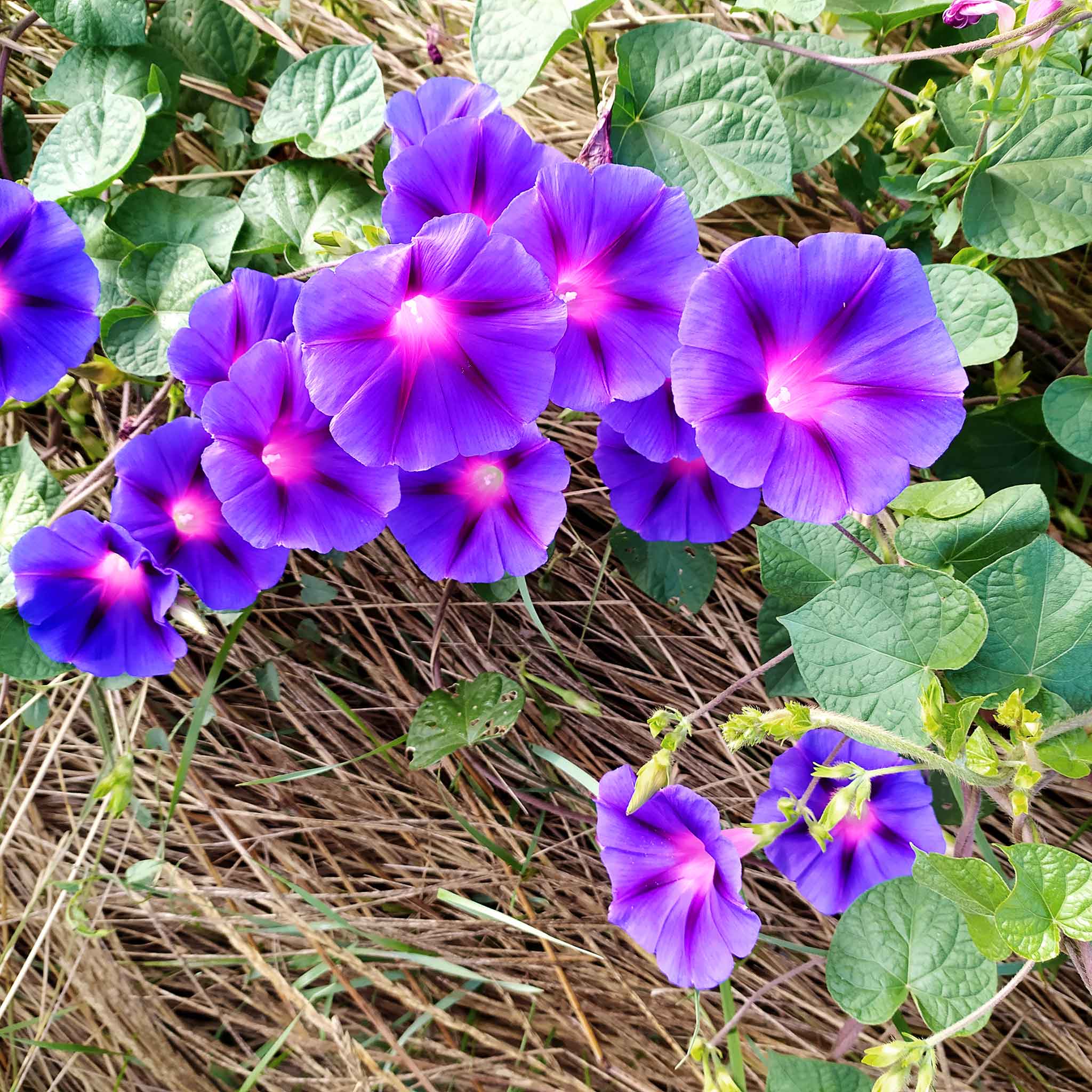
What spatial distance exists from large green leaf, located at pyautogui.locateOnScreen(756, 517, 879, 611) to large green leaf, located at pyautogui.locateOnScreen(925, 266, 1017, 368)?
0.77 ft

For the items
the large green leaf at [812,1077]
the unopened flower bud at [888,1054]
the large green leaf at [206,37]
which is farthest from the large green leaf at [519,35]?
the large green leaf at [812,1077]

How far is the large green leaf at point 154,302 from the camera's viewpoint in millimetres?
1101

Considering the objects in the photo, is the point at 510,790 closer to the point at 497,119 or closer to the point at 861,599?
the point at 861,599

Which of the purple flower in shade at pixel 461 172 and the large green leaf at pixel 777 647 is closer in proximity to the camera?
the purple flower in shade at pixel 461 172

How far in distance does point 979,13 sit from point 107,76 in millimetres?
1067

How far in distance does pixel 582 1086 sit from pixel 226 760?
0.87 metres

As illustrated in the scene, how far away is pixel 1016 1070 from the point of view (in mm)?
1551

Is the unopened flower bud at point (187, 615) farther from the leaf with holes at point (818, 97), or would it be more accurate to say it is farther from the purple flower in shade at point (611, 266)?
the leaf with holes at point (818, 97)

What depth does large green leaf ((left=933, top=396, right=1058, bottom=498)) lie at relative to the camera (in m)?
1.26

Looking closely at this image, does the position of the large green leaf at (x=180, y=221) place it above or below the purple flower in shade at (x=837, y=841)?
above

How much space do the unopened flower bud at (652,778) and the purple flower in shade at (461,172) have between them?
0.55 m

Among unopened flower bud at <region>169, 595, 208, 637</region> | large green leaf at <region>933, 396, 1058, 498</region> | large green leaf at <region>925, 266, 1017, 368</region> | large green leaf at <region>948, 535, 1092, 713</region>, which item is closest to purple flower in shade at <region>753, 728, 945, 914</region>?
large green leaf at <region>948, 535, 1092, 713</region>

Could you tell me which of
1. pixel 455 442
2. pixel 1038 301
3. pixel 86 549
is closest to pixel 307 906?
pixel 86 549

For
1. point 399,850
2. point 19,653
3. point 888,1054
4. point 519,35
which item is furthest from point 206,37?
point 888,1054
